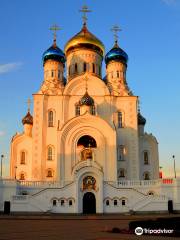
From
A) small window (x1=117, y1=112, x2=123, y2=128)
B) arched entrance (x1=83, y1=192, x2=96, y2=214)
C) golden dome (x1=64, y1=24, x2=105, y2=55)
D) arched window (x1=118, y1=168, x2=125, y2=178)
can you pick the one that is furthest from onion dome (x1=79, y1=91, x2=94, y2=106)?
arched entrance (x1=83, y1=192, x2=96, y2=214)

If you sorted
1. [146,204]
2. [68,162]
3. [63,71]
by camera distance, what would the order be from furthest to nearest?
[63,71], [68,162], [146,204]

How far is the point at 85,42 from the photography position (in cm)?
4444

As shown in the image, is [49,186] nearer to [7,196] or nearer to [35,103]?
[7,196]

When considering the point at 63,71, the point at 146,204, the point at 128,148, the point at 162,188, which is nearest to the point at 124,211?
the point at 146,204

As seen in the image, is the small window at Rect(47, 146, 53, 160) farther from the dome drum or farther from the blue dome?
the dome drum

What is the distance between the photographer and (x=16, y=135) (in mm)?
40906

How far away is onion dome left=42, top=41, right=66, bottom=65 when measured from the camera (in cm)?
4342

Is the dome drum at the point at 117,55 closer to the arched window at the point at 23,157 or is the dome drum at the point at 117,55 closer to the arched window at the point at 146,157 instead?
the arched window at the point at 146,157

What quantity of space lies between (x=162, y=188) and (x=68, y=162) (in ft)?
33.4

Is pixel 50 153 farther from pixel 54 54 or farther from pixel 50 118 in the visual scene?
pixel 54 54

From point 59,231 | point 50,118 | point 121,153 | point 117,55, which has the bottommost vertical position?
point 59,231

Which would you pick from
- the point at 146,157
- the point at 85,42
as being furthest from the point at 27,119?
the point at 146,157

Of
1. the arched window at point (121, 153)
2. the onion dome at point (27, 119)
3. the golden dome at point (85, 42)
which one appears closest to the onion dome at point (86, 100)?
the arched window at point (121, 153)

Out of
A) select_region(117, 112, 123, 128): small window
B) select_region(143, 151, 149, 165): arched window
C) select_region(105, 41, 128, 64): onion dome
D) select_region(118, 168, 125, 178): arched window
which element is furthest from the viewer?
select_region(105, 41, 128, 64): onion dome
